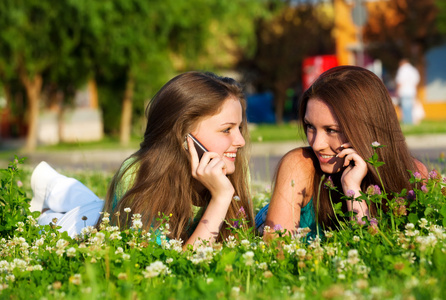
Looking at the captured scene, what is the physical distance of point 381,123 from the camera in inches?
152

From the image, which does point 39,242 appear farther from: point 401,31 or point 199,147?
point 401,31

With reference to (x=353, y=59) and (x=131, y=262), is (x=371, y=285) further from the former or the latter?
(x=353, y=59)

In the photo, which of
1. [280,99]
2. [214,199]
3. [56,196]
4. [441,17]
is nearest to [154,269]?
[214,199]

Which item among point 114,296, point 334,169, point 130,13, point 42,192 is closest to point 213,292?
point 114,296

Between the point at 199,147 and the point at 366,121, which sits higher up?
the point at 366,121

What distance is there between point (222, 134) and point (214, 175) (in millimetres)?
510

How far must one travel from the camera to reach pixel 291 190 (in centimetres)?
393

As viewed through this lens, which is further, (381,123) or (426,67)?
Result: (426,67)

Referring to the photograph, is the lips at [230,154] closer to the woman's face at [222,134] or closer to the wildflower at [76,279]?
the woman's face at [222,134]

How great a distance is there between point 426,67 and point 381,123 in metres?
24.6

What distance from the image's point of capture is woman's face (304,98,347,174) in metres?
→ 3.82

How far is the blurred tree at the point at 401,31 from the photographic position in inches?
1034

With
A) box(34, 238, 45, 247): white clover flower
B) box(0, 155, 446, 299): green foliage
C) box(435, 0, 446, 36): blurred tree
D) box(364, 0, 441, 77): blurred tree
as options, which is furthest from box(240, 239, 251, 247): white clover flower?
box(364, 0, 441, 77): blurred tree

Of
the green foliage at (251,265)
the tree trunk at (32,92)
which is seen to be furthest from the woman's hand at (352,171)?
the tree trunk at (32,92)
